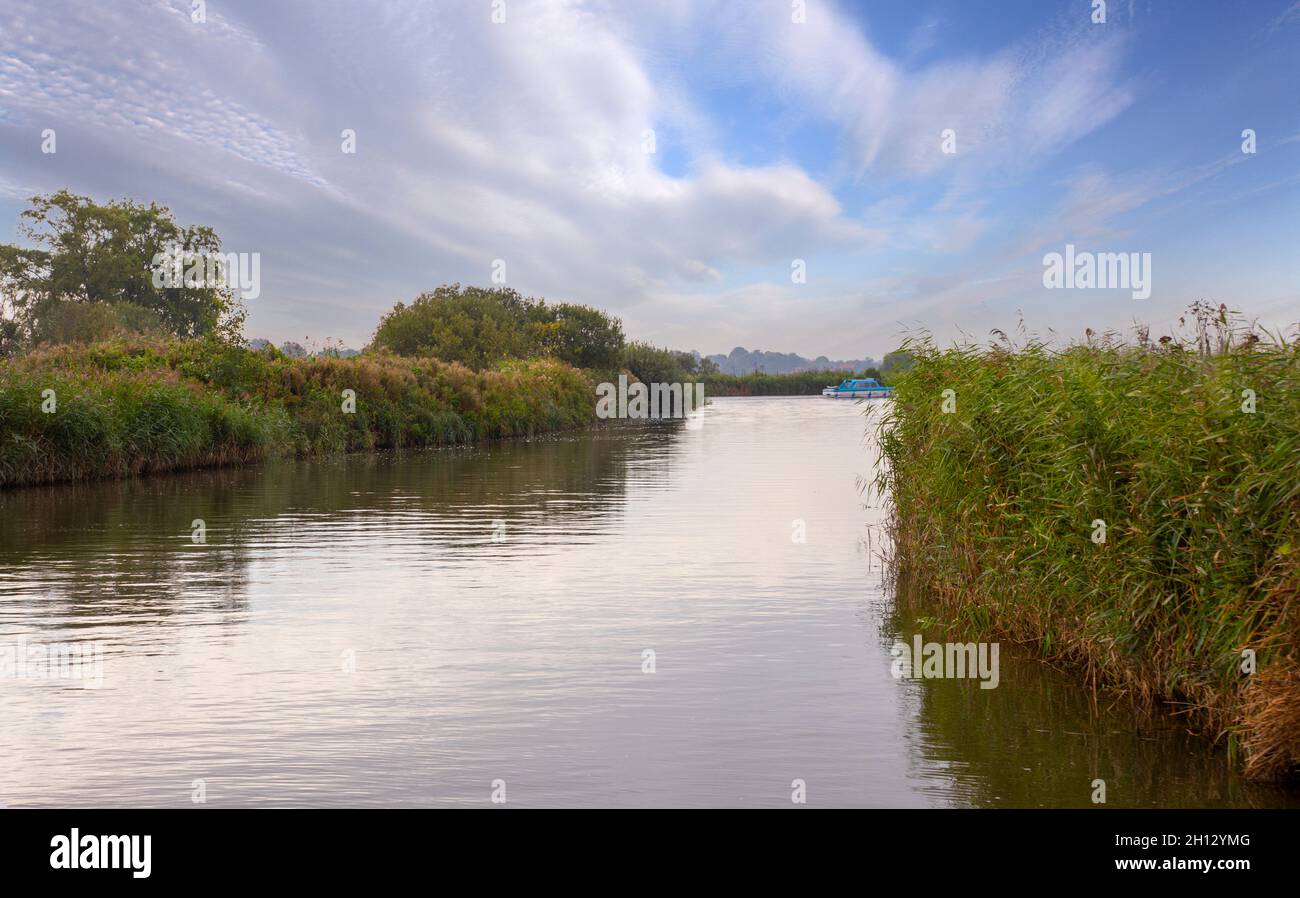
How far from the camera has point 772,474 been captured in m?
26.8


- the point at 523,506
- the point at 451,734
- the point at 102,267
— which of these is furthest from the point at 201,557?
the point at 102,267

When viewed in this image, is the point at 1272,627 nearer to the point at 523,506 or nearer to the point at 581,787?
the point at 581,787

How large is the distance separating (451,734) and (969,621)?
540 cm

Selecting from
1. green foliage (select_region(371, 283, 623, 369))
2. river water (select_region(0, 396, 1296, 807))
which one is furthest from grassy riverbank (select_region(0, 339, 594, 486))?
green foliage (select_region(371, 283, 623, 369))

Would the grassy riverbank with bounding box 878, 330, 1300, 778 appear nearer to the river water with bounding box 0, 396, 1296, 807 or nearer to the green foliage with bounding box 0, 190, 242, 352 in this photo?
the river water with bounding box 0, 396, 1296, 807

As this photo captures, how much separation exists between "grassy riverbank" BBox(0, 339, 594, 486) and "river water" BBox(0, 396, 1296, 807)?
671cm

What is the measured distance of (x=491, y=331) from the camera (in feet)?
231

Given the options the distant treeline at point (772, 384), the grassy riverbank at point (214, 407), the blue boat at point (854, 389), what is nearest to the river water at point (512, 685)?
the grassy riverbank at point (214, 407)

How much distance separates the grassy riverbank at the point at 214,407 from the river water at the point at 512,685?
6708 mm

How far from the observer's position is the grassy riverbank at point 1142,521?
20.8ft

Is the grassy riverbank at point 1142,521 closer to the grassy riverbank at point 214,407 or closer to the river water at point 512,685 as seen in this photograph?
the river water at point 512,685

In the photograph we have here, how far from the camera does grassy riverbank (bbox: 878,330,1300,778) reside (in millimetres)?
6328

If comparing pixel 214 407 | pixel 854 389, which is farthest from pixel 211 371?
pixel 854 389

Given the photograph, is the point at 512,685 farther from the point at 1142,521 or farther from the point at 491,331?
the point at 491,331
